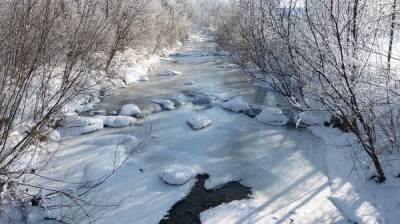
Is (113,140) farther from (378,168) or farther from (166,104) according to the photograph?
(378,168)

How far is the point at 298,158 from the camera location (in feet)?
25.3

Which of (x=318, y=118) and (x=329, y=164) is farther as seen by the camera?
(x=318, y=118)

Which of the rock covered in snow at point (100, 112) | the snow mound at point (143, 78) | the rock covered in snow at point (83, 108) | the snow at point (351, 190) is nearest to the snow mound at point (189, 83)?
the snow mound at point (143, 78)

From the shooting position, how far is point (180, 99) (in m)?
12.1

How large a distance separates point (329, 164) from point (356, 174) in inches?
27.6

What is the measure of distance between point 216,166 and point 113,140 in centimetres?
228

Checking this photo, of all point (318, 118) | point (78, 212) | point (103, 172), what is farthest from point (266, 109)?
point (78, 212)

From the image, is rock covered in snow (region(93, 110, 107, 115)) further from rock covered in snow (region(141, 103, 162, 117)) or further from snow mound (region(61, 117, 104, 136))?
snow mound (region(61, 117, 104, 136))

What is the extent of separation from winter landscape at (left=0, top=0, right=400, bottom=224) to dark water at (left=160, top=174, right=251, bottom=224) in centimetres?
2

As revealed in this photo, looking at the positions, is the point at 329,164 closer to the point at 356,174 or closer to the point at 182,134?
the point at 356,174

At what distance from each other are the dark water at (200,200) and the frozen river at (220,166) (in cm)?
11

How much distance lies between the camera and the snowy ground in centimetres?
558

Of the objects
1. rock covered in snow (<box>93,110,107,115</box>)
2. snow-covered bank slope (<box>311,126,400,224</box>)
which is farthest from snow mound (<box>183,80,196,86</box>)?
snow-covered bank slope (<box>311,126,400,224</box>)

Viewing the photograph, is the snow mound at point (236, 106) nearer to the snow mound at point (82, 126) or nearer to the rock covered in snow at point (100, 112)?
the rock covered in snow at point (100, 112)
